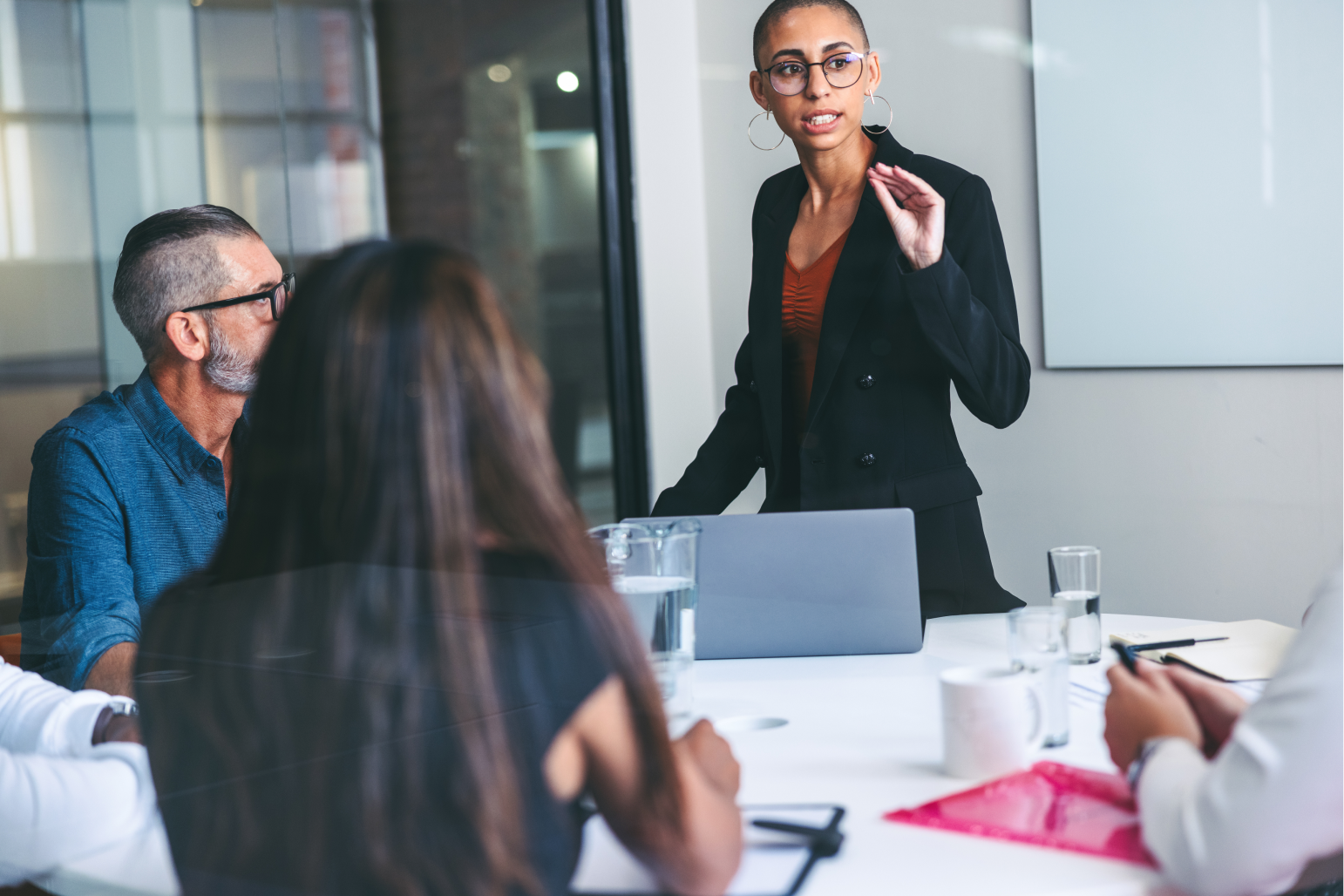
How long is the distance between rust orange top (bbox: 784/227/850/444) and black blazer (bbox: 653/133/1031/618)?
16 millimetres

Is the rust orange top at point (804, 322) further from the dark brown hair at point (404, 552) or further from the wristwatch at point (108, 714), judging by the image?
the dark brown hair at point (404, 552)

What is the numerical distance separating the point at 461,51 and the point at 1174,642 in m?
2.59

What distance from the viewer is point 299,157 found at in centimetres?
280

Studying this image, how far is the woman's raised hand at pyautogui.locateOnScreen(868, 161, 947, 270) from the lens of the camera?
1980mm

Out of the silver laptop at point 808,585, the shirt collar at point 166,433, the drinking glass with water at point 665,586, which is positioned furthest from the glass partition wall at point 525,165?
the drinking glass with water at point 665,586

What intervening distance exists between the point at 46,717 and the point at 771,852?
744mm

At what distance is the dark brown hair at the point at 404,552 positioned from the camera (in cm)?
72

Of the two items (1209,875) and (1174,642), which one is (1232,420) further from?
(1209,875)

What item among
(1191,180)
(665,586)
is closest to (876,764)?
(665,586)

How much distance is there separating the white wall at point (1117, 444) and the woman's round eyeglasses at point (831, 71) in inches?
16.4

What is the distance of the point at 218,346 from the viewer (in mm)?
1894

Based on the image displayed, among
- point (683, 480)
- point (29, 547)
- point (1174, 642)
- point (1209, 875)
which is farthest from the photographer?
point (683, 480)

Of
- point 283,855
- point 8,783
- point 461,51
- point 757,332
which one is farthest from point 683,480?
point 461,51

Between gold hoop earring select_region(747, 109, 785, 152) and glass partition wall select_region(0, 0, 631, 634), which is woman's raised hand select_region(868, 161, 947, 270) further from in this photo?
gold hoop earring select_region(747, 109, 785, 152)
